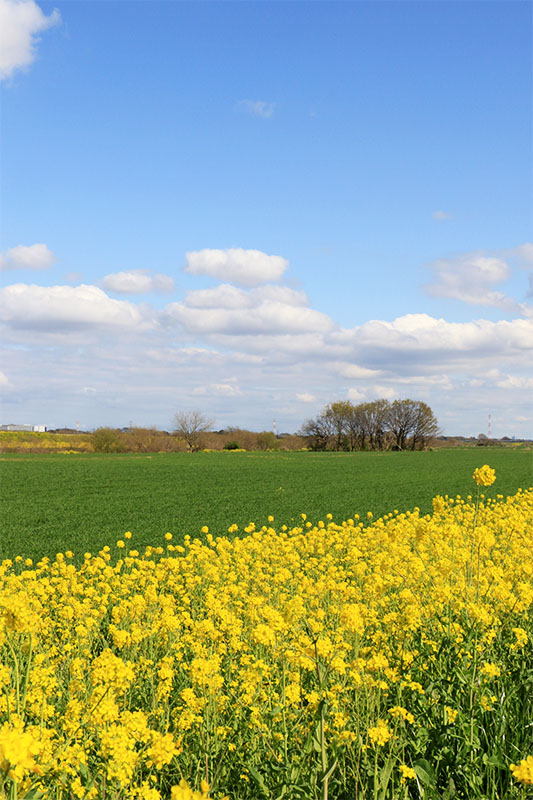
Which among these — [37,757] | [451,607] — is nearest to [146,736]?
[37,757]

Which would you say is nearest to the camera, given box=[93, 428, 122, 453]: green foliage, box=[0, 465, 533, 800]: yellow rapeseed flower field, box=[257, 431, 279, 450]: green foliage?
box=[0, 465, 533, 800]: yellow rapeseed flower field

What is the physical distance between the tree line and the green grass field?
56821 millimetres

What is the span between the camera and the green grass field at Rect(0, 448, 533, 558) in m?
16.4

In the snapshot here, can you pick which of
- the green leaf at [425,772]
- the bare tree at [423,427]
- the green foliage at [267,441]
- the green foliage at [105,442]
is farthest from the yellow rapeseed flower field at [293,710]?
the bare tree at [423,427]

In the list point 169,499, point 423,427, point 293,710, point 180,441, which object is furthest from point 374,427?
point 293,710

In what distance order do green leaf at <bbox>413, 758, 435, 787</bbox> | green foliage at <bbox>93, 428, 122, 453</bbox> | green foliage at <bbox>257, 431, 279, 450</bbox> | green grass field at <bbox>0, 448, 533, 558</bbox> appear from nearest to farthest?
1. green leaf at <bbox>413, 758, 435, 787</bbox>
2. green grass field at <bbox>0, 448, 533, 558</bbox>
3. green foliage at <bbox>93, 428, 122, 453</bbox>
4. green foliage at <bbox>257, 431, 279, 450</bbox>

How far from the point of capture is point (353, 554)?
834 centimetres

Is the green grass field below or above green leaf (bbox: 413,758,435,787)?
below

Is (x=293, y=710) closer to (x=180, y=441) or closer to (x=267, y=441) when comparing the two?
(x=180, y=441)

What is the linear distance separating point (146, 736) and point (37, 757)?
26.1 inches

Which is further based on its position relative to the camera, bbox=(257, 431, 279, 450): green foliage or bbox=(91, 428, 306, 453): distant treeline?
A: bbox=(257, 431, 279, 450): green foliage

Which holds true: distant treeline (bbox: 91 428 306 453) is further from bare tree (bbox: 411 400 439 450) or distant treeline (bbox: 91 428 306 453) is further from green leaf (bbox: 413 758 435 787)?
green leaf (bbox: 413 758 435 787)

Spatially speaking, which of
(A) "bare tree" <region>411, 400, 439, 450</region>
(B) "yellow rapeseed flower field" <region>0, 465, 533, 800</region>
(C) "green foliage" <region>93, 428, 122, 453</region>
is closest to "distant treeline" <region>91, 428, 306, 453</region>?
(C) "green foliage" <region>93, 428, 122, 453</region>

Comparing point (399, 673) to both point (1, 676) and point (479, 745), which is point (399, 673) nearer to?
point (479, 745)
